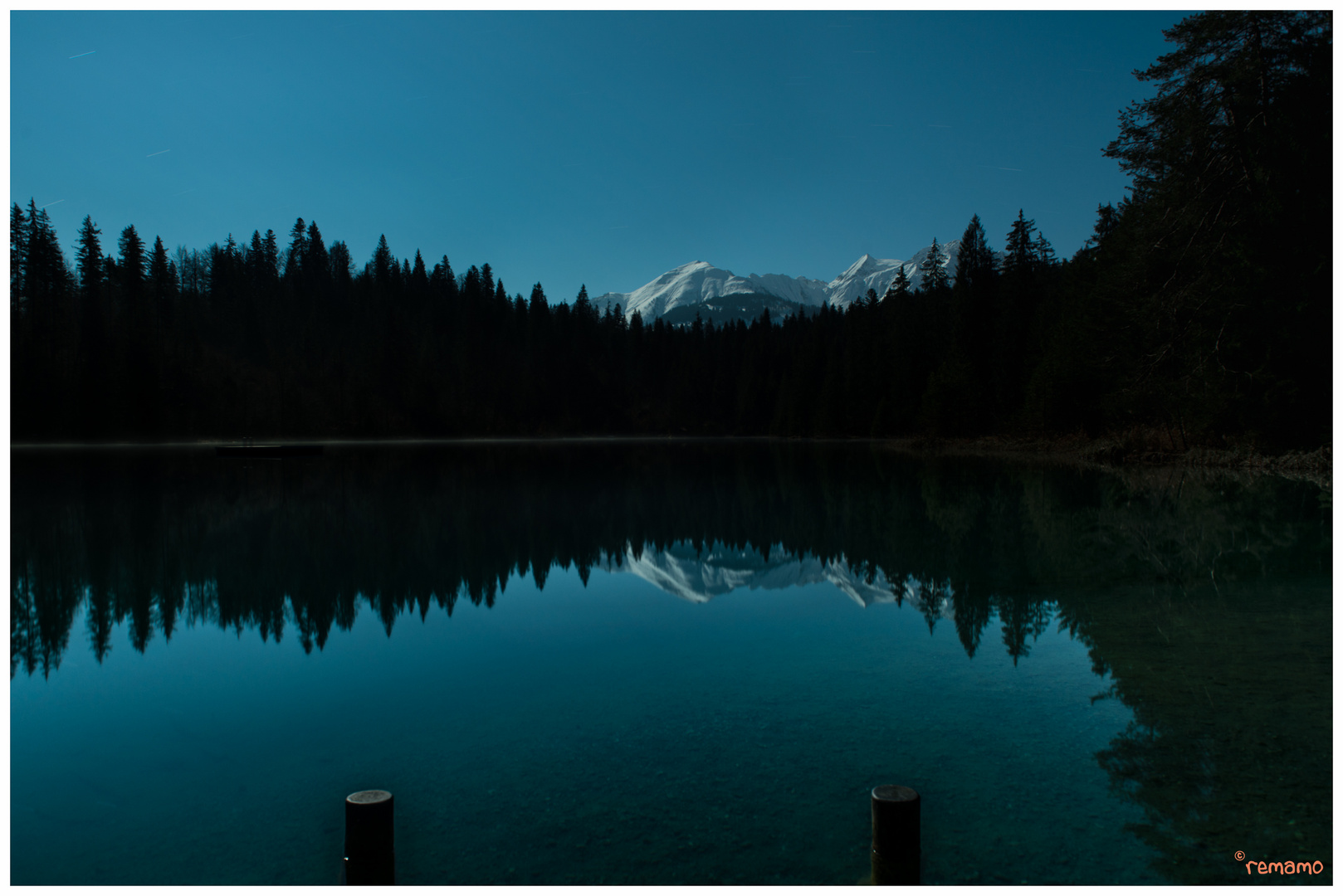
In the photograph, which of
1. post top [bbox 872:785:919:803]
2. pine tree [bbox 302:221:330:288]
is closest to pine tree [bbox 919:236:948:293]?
post top [bbox 872:785:919:803]

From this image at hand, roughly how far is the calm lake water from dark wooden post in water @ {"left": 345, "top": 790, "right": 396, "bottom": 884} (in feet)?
1.39

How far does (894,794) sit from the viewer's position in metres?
3.53

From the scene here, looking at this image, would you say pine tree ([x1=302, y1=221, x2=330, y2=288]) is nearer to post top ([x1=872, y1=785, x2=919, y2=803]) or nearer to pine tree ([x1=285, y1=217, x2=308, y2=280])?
pine tree ([x1=285, y1=217, x2=308, y2=280])

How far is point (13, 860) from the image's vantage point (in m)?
4.31

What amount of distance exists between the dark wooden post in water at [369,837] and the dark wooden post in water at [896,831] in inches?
89.2

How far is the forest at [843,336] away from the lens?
87.9ft

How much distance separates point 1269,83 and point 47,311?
326 feet

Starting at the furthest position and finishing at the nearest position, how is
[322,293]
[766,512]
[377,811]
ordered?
[322,293], [766,512], [377,811]

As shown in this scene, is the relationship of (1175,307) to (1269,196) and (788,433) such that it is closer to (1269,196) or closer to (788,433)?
(1269,196)

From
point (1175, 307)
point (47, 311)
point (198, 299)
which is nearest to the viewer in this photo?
point (1175, 307)

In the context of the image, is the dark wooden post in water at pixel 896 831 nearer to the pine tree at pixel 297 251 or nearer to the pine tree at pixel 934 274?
the pine tree at pixel 934 274

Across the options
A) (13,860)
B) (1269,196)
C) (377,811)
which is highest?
(1269,196)

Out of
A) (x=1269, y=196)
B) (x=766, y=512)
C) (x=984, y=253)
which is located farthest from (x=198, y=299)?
(x=1269, y=196)

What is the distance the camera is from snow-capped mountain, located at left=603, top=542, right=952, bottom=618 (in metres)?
10.5
